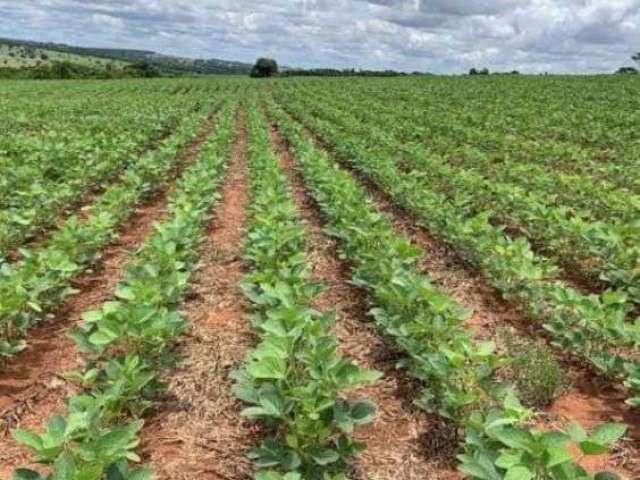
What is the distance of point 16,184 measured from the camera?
9602 mm

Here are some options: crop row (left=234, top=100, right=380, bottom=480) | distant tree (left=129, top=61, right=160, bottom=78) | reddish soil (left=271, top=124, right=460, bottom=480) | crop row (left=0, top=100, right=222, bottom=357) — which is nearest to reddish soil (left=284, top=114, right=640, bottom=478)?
reddish soil (left=271, top=124, right=460, bottom=480)

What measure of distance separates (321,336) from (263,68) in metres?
94.9

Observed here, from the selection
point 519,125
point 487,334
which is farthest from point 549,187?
point 519,125

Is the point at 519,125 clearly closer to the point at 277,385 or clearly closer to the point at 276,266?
the point at 276,266

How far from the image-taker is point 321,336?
383cm

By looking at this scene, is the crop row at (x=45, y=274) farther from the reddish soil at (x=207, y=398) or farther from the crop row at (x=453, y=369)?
the crop row at (x=453, y=369)

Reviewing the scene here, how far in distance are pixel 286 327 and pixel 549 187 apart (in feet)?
24.1

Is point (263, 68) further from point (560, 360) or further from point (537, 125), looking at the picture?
point (560, 360)

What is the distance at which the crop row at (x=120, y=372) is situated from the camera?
277 cm

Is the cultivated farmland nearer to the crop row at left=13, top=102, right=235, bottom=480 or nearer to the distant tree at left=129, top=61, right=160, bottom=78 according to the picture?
the crop row at left=13, top=102, right=235, bottom=480

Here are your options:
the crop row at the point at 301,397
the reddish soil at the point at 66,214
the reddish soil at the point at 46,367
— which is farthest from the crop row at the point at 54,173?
the crop row at the point at 301,397

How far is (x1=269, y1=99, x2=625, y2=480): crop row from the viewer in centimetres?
259

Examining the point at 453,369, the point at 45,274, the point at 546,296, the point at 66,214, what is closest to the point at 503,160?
the point at 66,214

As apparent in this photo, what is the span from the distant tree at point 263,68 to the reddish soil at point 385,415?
9185 centimetres
